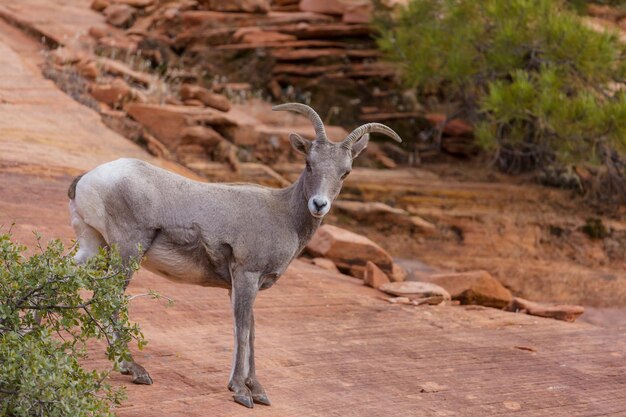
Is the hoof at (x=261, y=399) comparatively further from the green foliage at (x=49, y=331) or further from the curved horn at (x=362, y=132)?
the curved horn at (x=362, y=132)

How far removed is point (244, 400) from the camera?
6.74 m

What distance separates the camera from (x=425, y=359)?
8.94 metres

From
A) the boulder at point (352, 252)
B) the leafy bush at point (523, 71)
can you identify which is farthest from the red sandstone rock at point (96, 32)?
the boulder at point (352, 252)

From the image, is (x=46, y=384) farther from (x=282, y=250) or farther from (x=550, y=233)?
(x=550, y=233)

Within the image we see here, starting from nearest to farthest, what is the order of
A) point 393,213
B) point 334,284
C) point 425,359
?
point 425,359 < point 334,284 < point 393,213

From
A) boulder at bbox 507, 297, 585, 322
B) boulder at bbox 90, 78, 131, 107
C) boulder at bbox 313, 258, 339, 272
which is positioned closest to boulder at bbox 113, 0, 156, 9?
boulder at bbox 90, 78, 131, 107

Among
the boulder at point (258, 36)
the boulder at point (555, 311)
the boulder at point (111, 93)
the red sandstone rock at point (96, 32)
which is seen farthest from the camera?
the boulder at point (258, 36)

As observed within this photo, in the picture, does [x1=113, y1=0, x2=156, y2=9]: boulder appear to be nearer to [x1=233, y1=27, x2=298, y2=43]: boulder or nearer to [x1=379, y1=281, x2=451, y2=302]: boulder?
[x1=233, y1=27, x2=298, y2=43]: boulder

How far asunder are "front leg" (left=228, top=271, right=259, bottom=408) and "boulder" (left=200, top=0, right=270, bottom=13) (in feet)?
50.1

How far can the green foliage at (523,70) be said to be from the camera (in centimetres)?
1516

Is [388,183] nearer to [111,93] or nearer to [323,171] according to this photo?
[111,93]

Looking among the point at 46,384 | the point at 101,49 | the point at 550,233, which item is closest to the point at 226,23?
the point at 101,49

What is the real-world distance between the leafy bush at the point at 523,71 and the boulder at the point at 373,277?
446 cm

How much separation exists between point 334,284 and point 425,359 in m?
2.59
